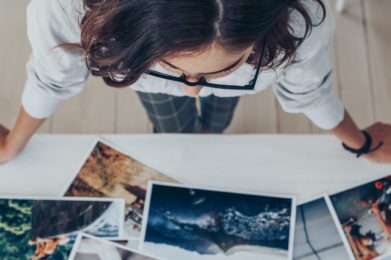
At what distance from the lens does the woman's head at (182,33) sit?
59cm

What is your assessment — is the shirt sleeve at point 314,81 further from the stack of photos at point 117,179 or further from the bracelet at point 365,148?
the stack of photos at point 117,179

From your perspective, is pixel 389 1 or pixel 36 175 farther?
pixel 389 1

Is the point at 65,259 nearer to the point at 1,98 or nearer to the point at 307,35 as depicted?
the point at 307,35

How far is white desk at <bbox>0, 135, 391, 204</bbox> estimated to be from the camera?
1.04 metres

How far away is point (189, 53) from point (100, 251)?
0.49 meters

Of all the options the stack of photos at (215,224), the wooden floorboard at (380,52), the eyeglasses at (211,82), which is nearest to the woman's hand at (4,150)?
the stack of photos at (215,224)

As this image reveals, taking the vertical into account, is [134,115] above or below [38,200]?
above

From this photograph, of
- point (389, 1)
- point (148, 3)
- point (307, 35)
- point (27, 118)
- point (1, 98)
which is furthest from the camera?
point (389, 1)

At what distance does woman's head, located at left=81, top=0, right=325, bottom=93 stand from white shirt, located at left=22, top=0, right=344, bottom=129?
0.18ft

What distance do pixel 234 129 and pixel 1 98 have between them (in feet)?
2.17

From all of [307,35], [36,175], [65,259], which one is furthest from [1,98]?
[307,35]

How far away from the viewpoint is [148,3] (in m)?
0.58

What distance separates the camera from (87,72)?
88 centimetres

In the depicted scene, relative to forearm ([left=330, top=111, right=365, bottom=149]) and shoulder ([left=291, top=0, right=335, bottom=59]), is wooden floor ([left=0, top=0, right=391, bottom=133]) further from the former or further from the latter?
shoulder ([left=291, top=0, right=335, bottom=59])
